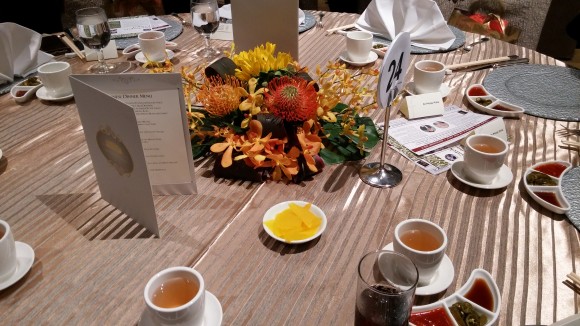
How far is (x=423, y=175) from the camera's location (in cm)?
114

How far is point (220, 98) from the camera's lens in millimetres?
1111

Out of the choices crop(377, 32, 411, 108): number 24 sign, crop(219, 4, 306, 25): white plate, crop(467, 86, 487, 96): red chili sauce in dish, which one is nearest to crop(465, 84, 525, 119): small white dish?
crop(467, 86, 487, 96): red chili sauce in dish

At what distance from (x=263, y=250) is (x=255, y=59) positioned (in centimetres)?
49

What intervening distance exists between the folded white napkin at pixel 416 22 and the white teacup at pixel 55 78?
1.12 meters

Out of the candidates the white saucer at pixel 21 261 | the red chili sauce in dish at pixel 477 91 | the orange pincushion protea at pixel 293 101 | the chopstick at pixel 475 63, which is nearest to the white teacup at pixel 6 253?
the white saucer at pixel 21 261

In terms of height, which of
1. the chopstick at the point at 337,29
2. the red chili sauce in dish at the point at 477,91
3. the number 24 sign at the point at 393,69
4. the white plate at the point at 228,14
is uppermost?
the number 24 sign at the point at 393,69

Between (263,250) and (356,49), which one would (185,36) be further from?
(263,250)

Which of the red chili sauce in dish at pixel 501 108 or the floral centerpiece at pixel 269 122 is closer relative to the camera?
the floral centerpiece at pixel 269 122

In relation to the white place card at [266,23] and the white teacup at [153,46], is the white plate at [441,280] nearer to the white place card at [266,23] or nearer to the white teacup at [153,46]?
the white place card at [266,23]

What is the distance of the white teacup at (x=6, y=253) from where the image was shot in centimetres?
82

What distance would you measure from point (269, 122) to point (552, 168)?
25.9 inches

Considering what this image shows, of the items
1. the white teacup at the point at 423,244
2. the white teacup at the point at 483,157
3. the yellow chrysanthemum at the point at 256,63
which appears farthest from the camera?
the yellow chrysanthemum at the point at 256,63

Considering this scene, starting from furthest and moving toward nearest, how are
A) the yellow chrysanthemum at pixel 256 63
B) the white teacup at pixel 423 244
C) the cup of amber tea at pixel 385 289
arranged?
the yellow chrysanthemum at pixel 256 63 < the white teacup at pixel 423 244 < the cup of amber tea at pixel 385 289

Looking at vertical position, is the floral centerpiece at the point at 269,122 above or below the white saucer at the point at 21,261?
above
